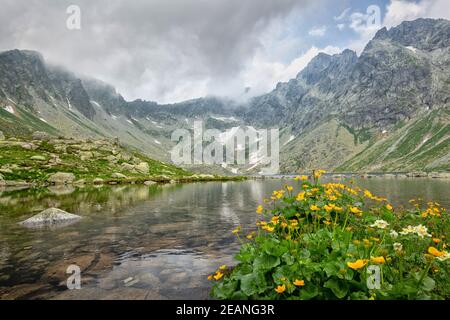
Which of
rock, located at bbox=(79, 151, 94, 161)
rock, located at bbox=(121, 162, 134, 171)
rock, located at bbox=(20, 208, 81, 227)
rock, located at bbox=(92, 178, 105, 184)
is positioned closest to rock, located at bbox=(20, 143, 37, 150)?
rock, located at bbox=(79, 151, 94, 161)

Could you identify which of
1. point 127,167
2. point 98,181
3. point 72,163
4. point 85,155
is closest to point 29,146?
point 85,155

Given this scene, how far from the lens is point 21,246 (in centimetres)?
1393

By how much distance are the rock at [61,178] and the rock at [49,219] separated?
5625 cm

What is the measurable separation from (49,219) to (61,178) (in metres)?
59.4

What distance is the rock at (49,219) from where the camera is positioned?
769 inches

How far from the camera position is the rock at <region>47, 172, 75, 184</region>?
7129 centimetres

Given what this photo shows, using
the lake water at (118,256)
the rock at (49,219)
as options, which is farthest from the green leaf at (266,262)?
the rock at (49,219)

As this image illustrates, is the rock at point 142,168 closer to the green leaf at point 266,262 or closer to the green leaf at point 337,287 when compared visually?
the green leaf at point 266,262

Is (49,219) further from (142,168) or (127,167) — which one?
(142,168)

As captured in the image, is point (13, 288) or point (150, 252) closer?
point (13, 288)

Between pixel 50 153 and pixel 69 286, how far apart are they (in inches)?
3960

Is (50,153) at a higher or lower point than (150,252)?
higher
